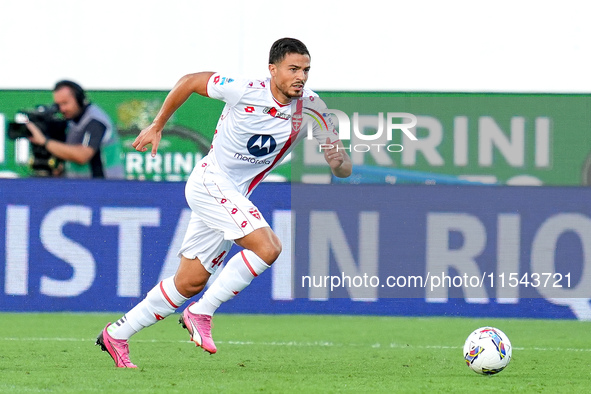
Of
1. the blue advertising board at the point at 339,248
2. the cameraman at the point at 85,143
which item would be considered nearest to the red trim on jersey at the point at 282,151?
the blue advertising board at the point at 339,248

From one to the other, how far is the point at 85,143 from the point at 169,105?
18.5 feet

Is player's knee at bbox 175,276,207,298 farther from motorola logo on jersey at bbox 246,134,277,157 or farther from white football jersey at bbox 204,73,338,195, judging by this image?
motorola logo on jersey at bbox 246,134,277,157

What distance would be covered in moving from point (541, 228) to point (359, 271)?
76.8 inches

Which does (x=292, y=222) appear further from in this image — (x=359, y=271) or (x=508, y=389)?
(x=508, y=389)

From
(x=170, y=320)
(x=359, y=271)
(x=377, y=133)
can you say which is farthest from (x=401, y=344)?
(x=377, y=133)

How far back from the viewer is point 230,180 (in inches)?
263

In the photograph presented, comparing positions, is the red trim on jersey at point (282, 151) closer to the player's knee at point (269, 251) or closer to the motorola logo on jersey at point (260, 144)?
the motorola logo on jersey at point (260, 144)

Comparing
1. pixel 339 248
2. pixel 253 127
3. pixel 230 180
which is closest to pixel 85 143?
pixel 339 248

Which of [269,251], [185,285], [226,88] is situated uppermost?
[226,88]

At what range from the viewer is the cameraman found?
38.6ft

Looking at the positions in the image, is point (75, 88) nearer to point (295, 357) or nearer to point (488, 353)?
point (295, 357)

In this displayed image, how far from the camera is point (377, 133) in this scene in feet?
40.9

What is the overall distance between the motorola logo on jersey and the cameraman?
5.27 meters

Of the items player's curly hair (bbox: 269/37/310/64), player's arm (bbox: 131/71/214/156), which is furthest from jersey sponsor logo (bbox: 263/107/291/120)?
player's arm (bbox: 131/71/214/156)
